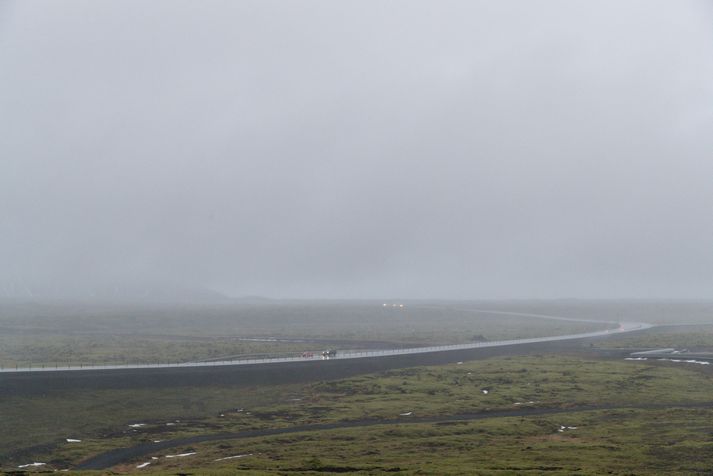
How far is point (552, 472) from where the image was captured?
43.7 m

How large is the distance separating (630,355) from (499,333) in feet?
230

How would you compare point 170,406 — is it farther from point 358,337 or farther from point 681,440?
point 358,337

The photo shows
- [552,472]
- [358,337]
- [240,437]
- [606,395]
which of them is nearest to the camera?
[552,472]

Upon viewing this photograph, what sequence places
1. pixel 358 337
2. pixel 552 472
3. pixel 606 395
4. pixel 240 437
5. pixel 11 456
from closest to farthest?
pixel 552 472 → pixel 11 456 → pixel 240 437 → pixel 606 395 → pixel 358 337

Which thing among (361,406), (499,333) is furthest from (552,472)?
(499,333)

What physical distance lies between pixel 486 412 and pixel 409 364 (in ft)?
123

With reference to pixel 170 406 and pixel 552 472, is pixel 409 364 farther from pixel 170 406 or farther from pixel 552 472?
pixel 552 472

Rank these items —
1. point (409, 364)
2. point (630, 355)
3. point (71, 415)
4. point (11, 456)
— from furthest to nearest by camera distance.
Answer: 1. point (630, 355)
2. point (409, 364)
3. point (71, 415)
4. point (11, 456)

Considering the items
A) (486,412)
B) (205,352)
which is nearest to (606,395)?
(486,412)

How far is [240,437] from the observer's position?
6191 cm

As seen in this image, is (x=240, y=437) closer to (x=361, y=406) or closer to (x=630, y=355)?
(x=361, y=406)

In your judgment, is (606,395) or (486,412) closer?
(486,412)

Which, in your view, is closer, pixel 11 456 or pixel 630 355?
pixel 11 456

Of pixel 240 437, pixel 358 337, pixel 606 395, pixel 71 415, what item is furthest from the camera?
pixel 358 337
